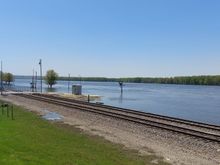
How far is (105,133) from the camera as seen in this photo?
75.7 feet

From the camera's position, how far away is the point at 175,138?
2147 centimetres

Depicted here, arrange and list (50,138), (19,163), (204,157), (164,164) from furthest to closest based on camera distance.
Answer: (50,138) < (204,157) < (164,164) < (19,163)

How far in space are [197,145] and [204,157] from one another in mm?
2799

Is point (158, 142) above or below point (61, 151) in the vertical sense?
below

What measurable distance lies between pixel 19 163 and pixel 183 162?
6.46 m

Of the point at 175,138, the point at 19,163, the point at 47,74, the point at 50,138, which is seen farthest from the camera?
the point at 47,74

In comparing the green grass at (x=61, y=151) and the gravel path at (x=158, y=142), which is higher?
the green grass at (x=61, y=151)

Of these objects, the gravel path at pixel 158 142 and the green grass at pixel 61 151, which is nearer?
the green grass at pixel 61 151

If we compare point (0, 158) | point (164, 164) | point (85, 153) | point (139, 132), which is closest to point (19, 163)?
point (0, 158)

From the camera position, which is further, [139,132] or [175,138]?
[139,132]

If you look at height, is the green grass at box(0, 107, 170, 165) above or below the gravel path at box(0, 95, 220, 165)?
above

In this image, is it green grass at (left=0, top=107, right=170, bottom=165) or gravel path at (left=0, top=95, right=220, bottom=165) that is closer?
green grass at (left=0, top=107, right=170, bottom=165)

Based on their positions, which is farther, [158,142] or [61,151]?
[158,142]

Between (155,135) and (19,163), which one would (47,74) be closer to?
(155,135)
